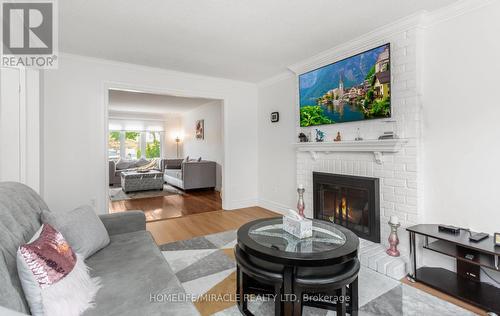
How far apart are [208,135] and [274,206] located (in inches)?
137

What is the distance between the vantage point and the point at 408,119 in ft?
8.04

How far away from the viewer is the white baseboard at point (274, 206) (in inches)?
166

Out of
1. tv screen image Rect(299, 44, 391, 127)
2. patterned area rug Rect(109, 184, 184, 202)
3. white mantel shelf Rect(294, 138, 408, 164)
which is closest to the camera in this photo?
white mantel shelf Rect(294, 138, 408, 164)

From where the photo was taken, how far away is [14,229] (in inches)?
47.8

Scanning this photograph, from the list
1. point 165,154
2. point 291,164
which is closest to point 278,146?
point 291,164

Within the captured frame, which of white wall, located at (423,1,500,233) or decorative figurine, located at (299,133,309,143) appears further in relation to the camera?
decorative figurine, located at (299,133,309,143)

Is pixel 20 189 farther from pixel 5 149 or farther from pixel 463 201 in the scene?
pixel 463 201

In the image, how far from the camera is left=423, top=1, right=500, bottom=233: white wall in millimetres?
1989

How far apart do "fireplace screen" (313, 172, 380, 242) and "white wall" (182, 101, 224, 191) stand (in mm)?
3133

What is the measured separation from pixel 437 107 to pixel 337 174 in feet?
4.06

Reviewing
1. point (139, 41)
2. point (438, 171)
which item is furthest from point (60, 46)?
point (438, 171)

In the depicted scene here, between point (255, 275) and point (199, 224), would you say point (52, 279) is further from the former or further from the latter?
point (199, 224)

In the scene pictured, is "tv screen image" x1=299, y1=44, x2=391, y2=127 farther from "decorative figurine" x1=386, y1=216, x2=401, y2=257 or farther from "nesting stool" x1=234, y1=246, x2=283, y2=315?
"nesting stool" x1=234, y1=246, x2=283, y2=315

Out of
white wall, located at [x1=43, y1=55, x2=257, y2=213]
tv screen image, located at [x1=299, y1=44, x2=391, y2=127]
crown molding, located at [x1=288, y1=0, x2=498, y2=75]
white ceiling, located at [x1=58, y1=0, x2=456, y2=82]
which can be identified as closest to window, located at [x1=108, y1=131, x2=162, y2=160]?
white wall, located at [x1=43, y1=55, x2=257, y2=213]
